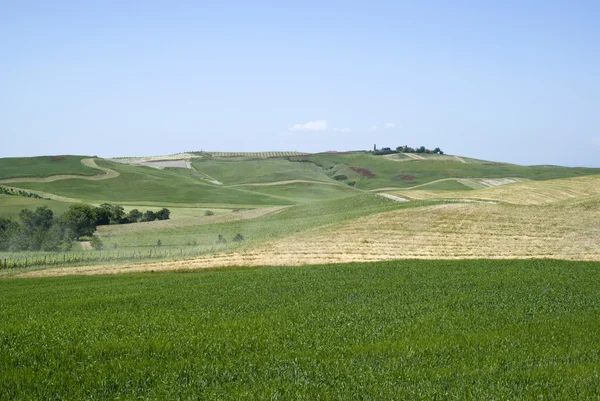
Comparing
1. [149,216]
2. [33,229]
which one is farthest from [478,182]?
[33,229]

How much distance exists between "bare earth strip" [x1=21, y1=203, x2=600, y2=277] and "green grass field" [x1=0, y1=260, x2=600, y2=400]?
13.3m

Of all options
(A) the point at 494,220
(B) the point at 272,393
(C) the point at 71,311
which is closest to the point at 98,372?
(B) the point at 272,393

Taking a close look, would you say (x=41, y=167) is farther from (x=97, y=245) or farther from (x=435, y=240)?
(x=435, y=240)

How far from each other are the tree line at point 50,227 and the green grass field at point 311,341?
95.6 ft

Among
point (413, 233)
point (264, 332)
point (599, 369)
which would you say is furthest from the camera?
point (413, 233)

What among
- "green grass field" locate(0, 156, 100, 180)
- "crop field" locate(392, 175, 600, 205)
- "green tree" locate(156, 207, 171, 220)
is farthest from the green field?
"green tree" locate(156, 207, 171, 220)

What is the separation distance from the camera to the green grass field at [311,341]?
10.9 metres

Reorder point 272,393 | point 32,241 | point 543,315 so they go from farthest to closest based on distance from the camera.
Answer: point 32,241
point 543,315
point 272,393

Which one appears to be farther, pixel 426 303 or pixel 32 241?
pixel 32 241

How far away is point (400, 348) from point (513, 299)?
320 inches

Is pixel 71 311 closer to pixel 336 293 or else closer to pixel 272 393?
pixel 336 293

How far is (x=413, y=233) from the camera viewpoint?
46938 mm

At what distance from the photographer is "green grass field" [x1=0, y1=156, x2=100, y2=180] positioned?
11331 centimetres

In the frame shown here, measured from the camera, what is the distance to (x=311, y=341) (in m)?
14.3
